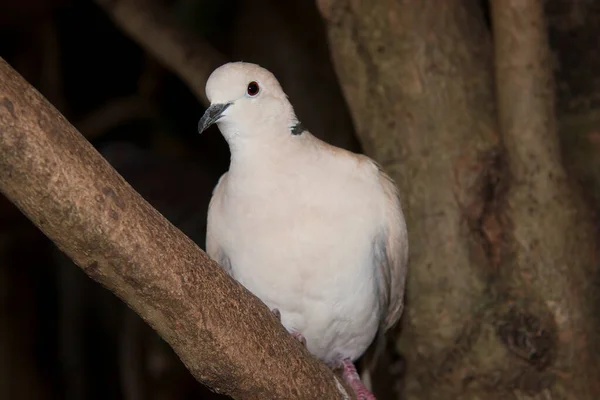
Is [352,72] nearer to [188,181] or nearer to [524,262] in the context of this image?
[524,262]

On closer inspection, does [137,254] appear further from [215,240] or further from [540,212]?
[540,212]

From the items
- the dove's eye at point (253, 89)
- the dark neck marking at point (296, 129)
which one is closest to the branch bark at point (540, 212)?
the dark neck marking at point (296, 129)

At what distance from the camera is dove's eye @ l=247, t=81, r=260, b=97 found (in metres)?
2.72

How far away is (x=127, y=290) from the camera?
6.57ft

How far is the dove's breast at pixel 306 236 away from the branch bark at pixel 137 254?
0.40 m

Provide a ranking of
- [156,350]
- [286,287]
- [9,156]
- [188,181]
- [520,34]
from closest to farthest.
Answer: [9,156] < [286,287] < [520,34] < [188,181] < [156,350]

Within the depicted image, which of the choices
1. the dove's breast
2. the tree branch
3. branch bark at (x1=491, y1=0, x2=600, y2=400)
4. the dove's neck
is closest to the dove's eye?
the dove's neck

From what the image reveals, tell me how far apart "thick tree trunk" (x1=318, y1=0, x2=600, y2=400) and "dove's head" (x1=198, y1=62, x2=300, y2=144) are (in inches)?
24.3

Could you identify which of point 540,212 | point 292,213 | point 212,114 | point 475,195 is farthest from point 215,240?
point 540,212

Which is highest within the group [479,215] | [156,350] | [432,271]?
[479,215]

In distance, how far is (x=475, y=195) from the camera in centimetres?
327

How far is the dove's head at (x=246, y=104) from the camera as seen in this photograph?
2.66 meters

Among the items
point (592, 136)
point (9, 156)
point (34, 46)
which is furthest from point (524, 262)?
point (34, 46)

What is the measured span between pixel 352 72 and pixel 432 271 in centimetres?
77
